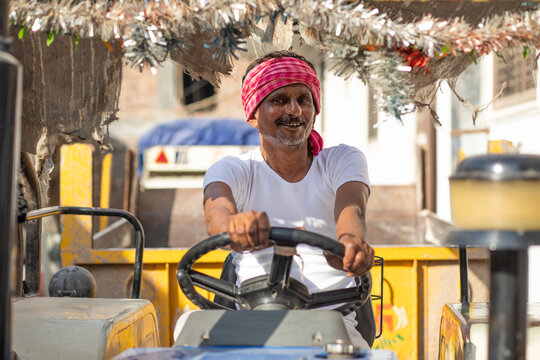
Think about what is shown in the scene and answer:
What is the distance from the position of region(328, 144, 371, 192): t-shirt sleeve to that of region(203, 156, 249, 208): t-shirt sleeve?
316 millimetres

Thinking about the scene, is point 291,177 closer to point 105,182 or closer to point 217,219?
point 217,219

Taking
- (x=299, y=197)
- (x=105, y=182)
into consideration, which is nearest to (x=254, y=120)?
(x=299, y=197)

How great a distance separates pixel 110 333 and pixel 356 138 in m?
11.7

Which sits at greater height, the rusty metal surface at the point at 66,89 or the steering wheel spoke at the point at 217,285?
the rusty metal surface at the point at 66,89

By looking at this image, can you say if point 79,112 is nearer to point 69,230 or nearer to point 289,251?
point 289,251

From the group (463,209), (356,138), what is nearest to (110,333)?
(463,209)

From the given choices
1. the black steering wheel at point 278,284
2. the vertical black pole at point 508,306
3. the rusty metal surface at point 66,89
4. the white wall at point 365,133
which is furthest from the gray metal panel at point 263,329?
the white wall at point 365,133

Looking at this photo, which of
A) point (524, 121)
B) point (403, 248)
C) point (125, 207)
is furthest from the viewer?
point (524, 121)

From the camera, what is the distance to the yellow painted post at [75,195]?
11.9ft

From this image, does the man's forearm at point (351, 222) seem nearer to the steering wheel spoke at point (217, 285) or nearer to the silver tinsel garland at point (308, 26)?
the steering wheel spoke at point (217, 285)

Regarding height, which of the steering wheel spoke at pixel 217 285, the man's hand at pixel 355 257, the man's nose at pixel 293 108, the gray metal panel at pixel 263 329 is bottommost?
the gray metal panel at pixel 263 329

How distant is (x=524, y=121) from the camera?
20.2 ft

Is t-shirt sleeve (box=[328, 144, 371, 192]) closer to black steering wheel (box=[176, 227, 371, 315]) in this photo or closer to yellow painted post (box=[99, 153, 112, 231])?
black steering wheel (box=[176, 227, 371, 315])

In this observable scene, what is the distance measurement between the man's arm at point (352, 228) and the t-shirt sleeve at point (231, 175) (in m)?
0.34
